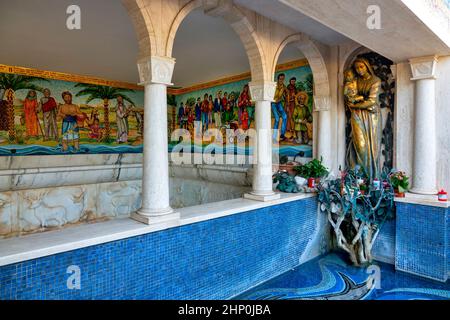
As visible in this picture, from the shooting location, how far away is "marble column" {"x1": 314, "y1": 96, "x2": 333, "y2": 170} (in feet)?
16.9

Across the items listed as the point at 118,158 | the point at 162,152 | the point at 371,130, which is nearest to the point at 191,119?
the point at 118,158

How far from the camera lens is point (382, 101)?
4.73 metres

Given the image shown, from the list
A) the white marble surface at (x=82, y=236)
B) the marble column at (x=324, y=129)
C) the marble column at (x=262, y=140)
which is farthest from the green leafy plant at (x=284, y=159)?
the white marble surface at (x=82, y=236)

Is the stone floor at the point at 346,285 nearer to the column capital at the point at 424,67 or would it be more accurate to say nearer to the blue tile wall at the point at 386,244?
the blue tile wall at the point at 386,244

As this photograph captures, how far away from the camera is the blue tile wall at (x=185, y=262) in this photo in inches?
88.2

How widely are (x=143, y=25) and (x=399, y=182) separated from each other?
3957 millimetres

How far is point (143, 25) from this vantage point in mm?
2881

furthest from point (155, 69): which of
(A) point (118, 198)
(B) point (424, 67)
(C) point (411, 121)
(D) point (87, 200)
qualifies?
(A) point (118, 198)

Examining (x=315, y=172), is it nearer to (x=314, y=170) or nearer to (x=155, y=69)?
(x=314, y=170)

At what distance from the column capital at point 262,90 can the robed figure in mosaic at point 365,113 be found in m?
1.57

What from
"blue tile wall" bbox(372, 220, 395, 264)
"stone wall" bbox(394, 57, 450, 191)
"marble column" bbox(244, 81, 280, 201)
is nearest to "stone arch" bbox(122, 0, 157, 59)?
"marble column" bbox(244, 81, 280, 201)

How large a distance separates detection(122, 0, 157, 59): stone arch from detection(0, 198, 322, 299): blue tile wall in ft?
6.04

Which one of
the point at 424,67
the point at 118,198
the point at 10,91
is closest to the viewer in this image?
the point at 424,67
